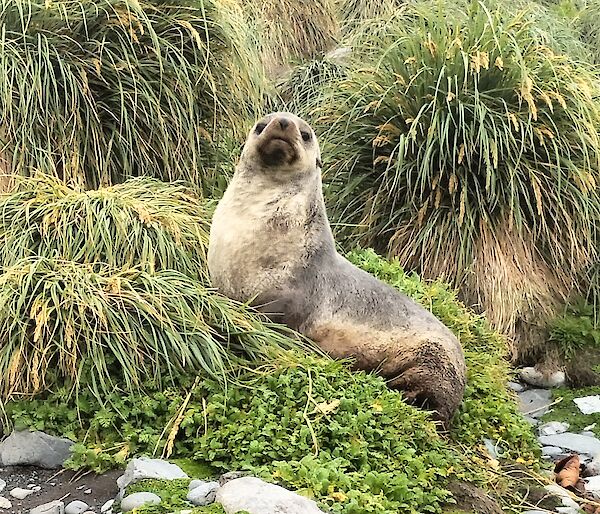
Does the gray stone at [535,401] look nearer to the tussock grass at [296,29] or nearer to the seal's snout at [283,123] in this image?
the seal's snout at [283,123]

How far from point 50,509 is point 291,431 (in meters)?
0.92

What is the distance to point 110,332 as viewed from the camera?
145 inches

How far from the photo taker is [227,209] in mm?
4223

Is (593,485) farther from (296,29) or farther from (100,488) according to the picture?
(296,29)

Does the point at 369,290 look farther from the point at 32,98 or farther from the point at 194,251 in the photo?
A: the point at 32,98

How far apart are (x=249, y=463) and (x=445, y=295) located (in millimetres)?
2606

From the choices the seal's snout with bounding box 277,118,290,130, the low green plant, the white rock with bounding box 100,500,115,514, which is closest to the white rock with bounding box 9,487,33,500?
the white rock with bounding box 100,500,115,514

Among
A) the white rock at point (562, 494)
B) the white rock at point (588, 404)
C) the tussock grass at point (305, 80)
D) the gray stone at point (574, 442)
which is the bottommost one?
the white rock at point (588, 404)

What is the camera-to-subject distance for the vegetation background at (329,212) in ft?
11.7

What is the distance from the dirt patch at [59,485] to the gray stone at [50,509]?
5 cm

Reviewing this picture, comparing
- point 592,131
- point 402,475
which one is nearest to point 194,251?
point 402,475

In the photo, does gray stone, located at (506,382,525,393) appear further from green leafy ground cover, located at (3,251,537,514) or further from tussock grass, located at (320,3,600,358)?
green leafy ground cover, located at (3,251,537,514)

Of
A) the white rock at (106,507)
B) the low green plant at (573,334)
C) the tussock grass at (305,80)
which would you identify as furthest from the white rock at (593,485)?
the tussock grass at (305,80)

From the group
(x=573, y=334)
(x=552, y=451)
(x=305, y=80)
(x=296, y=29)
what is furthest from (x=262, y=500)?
(x=296, y=29)
